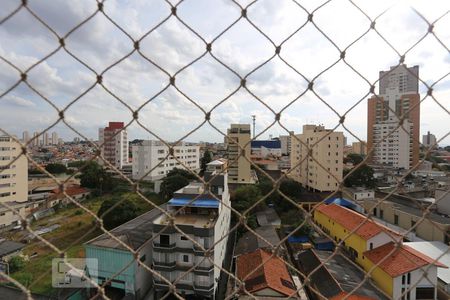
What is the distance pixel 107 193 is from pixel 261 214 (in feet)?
26.3

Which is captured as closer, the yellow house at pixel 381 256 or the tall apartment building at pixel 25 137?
the tall apartment building at pixel 25 137

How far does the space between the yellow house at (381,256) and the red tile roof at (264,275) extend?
1142 millimetres

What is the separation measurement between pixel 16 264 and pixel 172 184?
595cm

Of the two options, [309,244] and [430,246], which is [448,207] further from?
[309,244]

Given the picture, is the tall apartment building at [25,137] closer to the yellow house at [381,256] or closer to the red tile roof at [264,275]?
the yellow house at [381,256]

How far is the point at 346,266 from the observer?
558 cm

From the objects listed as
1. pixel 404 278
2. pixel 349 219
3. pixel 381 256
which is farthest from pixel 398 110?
pixel 349 219

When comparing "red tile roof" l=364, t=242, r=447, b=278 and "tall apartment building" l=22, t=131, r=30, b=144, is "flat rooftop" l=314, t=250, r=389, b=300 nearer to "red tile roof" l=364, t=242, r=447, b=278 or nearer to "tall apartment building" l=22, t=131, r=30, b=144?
"red tile roof" l=364, t=242, r=447, b=278

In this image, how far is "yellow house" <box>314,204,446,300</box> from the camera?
12.9 feet

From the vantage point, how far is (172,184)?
11.2 meters

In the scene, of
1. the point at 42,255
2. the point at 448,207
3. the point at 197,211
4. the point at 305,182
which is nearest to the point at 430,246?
the point at 448,207

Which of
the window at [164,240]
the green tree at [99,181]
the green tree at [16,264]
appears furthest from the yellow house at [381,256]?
the green tree at [99,181]

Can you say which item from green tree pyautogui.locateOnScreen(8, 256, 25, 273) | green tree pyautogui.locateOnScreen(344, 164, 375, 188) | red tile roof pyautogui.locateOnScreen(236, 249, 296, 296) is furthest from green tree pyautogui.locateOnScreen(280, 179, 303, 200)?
green tree pyautogui.locateOnScreen(8, 256, 25, 273)

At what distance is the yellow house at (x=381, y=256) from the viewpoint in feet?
12.9
